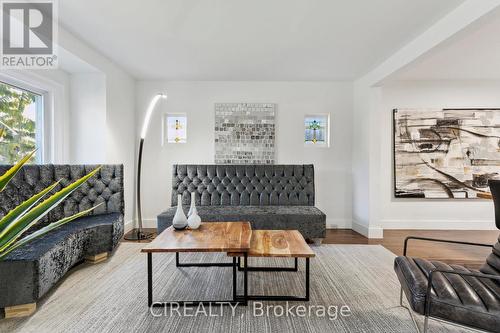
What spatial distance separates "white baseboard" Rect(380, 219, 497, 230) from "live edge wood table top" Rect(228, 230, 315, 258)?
2790 mm

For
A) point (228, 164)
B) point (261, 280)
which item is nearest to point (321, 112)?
point (228, 164)

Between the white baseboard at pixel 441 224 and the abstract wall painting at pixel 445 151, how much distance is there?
427 millimetres

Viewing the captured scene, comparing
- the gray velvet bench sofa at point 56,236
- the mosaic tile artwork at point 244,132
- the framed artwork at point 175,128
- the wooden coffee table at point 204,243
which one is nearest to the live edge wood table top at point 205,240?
the wooden coffee table at point 204,243

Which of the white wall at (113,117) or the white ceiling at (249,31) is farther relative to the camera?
the white wall at (113,117)

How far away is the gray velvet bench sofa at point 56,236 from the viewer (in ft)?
6.62

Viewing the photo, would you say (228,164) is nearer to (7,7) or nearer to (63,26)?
(63,26)

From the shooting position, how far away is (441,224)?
4590 millimetres

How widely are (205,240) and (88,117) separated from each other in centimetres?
273

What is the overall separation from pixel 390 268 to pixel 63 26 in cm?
430

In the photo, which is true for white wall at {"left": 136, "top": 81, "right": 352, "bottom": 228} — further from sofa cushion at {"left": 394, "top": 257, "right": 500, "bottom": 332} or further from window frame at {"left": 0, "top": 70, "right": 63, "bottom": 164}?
sofa cushion at {"left": 394, "top": 257, "right": 500, "bottom": 332}

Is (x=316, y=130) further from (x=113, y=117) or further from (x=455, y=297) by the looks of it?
(x=455, y=297)

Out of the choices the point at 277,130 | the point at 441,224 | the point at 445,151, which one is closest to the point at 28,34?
the point at 277,130

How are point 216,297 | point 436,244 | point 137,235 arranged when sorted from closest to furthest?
point 216,297
point 436,244
point 137,235

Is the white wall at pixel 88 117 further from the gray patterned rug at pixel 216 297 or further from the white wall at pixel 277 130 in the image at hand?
the gray patterned rug at pixel 216 297
